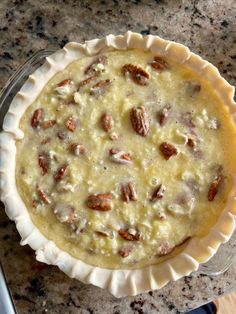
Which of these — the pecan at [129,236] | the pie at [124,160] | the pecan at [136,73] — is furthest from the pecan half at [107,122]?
the pecan at [129,236]

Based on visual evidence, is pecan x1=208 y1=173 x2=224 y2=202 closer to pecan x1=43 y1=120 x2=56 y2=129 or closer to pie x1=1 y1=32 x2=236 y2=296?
pie x1=1 y1=32 x2=236 y2=296

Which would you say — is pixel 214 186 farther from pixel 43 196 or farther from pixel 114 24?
pixel 114 24

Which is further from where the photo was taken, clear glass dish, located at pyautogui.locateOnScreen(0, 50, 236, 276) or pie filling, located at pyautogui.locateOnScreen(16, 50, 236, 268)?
clear glass dish, located at pyautogui.locateOnScreen(0, 50, 236, 276)

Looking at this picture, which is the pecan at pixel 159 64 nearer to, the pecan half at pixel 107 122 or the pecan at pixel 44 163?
→ the pecan half at pixel 107 122

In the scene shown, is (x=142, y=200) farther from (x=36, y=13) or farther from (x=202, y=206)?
(x=36, y=13)

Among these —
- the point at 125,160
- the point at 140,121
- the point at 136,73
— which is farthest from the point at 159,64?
the point at 125,160

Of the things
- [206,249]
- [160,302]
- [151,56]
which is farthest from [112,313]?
[151,56]

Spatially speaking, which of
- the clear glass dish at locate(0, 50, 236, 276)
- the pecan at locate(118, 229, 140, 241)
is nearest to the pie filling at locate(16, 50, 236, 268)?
the pecan at locate(118, 229, 140, 241)
